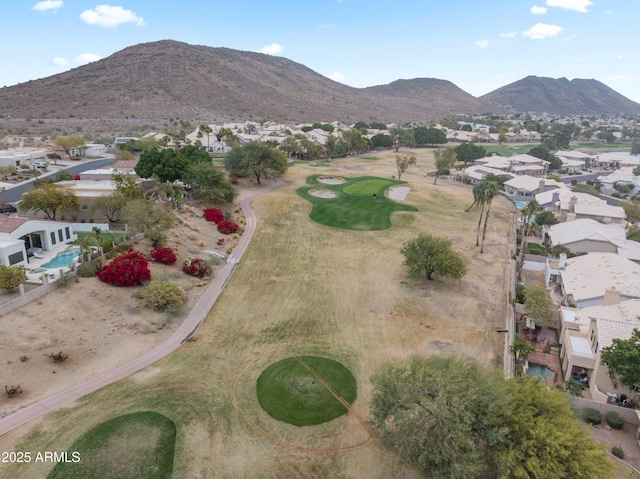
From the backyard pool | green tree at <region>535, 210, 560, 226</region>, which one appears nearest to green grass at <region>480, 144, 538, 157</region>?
green tree at <region>535, 210, 560, 226</region>

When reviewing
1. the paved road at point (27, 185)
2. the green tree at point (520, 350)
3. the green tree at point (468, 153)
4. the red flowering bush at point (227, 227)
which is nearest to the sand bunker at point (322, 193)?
the red flowering bush at point (227, 227)

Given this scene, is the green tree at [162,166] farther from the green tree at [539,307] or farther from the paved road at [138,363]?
the green tree at [539,307]

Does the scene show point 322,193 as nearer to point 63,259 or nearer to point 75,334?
point 63,259

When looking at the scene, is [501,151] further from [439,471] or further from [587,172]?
[439,471]

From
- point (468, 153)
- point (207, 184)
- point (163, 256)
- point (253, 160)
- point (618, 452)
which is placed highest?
point (253, 160)

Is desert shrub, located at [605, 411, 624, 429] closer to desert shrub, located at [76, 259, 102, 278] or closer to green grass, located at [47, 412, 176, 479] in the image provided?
green grass, located at [47, 412, 176, 479]

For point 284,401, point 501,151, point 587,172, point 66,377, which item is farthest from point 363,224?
point 501,151

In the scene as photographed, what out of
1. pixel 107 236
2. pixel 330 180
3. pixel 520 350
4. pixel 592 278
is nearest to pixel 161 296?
pixel 107 236
